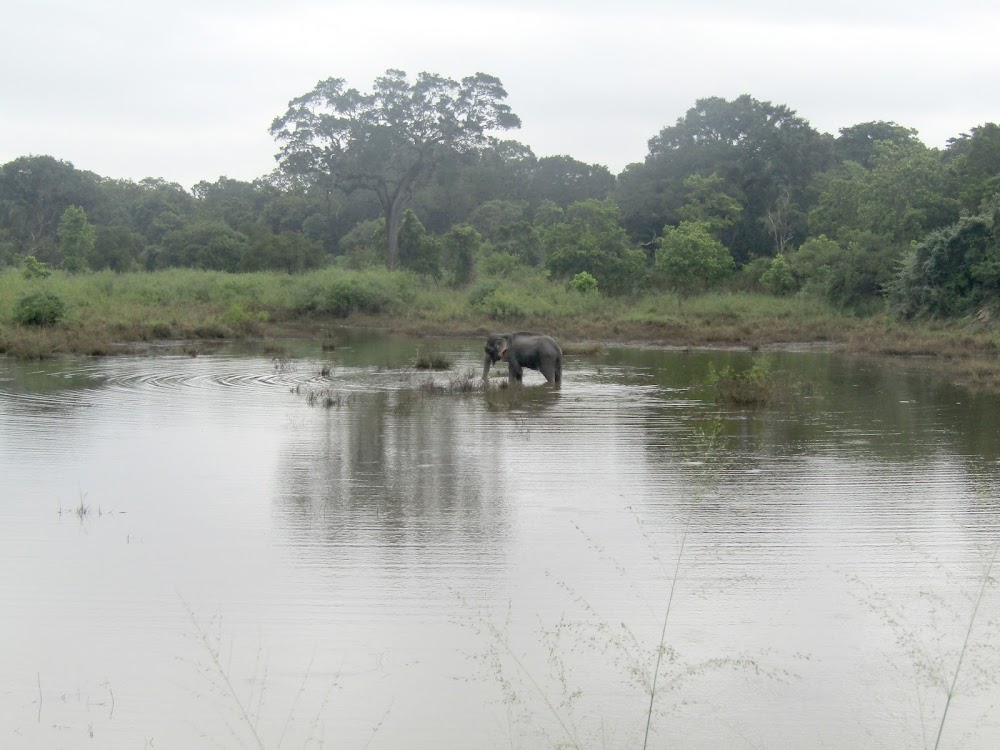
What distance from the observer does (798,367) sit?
22.7 m

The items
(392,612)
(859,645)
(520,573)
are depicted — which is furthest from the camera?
(520,573)

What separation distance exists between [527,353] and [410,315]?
18408 mm

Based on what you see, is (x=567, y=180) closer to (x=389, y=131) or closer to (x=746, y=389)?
(x=389, y=131)

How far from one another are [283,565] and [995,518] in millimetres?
5553

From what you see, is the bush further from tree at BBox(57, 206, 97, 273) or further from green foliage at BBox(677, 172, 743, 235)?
tree at BBox(57, 206, 97, 273)

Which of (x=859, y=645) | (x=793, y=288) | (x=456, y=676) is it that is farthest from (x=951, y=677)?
(x=793, y=288)

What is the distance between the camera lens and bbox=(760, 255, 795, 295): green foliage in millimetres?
37062

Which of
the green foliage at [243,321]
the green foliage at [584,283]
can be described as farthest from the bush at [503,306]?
the green foliage at [243,321]

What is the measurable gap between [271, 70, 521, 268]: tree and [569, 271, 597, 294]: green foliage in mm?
11693

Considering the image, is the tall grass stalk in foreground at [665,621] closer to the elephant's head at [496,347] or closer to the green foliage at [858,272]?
the elephant's head at [496,347]

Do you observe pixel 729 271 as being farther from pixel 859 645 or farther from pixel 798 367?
pixel 859 645

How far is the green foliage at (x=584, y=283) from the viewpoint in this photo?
38.3m

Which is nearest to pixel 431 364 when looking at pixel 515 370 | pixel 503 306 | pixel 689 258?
pixel 515 370

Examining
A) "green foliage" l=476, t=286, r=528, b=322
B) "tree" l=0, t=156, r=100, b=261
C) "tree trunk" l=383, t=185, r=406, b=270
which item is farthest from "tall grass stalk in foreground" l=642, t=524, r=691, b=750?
"tree" l=0, t=156, r=100, b=261
